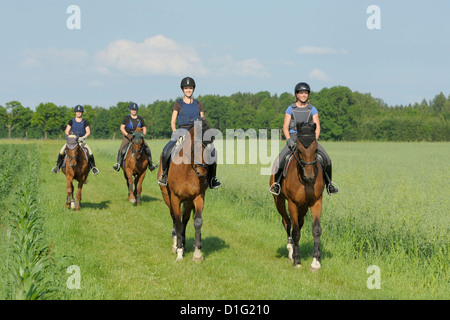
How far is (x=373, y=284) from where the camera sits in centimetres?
690

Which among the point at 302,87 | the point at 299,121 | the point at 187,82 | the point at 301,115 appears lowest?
the point at 299,121

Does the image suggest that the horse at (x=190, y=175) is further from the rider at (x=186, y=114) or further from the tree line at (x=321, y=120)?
the tree line at (x=321, y=120)

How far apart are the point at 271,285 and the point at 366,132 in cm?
10452

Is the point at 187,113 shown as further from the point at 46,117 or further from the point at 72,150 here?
the point at 46,117

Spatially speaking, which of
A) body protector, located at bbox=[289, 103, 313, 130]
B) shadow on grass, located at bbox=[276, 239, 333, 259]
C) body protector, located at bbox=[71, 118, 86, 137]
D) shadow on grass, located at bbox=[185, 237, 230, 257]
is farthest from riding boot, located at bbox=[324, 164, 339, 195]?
body protector, located at bbox=[71, 118, 86, 137]

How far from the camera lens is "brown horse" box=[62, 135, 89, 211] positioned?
13.3 metres

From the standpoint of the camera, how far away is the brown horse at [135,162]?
15.6 meters

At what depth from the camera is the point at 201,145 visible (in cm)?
782

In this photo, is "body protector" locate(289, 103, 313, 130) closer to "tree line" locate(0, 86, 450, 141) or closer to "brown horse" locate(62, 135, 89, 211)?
"brown horse" locate(62, 135, 89, 211)

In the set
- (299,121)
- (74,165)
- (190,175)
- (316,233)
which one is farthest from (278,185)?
(74,165)

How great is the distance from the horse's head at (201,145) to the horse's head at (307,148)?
1822 mm

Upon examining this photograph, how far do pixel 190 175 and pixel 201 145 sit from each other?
80cm

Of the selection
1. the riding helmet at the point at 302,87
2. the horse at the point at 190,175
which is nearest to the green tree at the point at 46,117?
the horse at the point at 190,175
